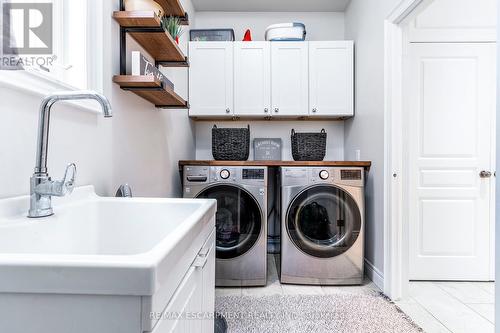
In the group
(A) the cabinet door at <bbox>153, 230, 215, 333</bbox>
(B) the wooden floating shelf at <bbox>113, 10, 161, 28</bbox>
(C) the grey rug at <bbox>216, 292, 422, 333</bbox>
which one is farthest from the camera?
(C) the grey rug at <bbox>216, 292, 422, 333</bbox>

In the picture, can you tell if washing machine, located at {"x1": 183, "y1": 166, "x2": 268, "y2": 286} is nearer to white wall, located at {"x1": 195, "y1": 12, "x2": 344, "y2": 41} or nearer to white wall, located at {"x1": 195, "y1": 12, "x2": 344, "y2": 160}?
white wall, located at {"x1": 195, "y1": 12, "x2": 344, "y2": 160}

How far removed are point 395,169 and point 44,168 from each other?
6.44 feet

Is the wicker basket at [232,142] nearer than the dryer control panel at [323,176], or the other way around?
the dryer control panel at [323,176]

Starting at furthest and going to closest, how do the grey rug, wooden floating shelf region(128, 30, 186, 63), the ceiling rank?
the ceiling, the grey rug, wooden floating shelf region(128, 30, 186, 63)

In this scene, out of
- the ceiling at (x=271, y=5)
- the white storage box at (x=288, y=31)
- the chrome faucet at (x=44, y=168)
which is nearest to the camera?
the chrome faucet at (x=44, y=168)

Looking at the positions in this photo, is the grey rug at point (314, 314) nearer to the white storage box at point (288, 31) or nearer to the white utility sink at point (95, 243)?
the white utility sink at point (95, 243)

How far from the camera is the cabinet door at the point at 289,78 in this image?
284 centimetres

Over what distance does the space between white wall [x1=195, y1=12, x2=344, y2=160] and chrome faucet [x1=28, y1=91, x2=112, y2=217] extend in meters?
2.41

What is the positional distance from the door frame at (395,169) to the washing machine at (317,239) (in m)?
0.24

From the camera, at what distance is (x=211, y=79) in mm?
2875

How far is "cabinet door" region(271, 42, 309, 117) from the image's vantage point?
9.33 ft

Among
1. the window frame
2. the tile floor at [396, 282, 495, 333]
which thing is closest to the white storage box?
the window frame

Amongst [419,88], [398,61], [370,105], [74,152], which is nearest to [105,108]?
[74,152]

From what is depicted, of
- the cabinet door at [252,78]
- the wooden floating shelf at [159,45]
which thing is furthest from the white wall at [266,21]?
the wooden floating shelf at [159,45]
